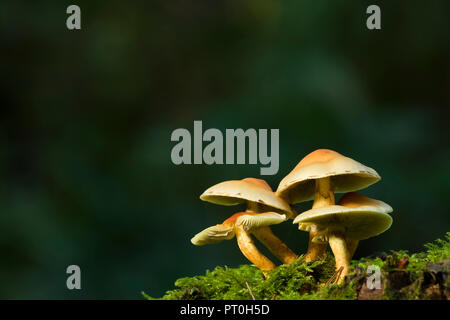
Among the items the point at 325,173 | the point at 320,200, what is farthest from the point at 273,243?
the point at 325,173

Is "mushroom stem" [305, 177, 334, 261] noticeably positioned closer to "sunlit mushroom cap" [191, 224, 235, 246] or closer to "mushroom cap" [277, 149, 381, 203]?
"mushroom cap" [277, 149, 381, 203]

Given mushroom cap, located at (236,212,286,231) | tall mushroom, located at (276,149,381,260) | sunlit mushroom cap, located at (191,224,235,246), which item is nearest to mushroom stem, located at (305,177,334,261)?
tall mushroom, located at (276,149,381,260)

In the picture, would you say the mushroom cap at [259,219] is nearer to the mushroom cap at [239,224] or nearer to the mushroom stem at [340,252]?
the mushroom cap at [239,224]

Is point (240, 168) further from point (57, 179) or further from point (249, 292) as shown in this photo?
point (249, 292)

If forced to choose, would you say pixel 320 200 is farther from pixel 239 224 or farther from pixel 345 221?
pixel 239 224

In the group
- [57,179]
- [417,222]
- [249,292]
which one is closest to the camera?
[249,292]

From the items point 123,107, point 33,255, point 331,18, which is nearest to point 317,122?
point 331,18
